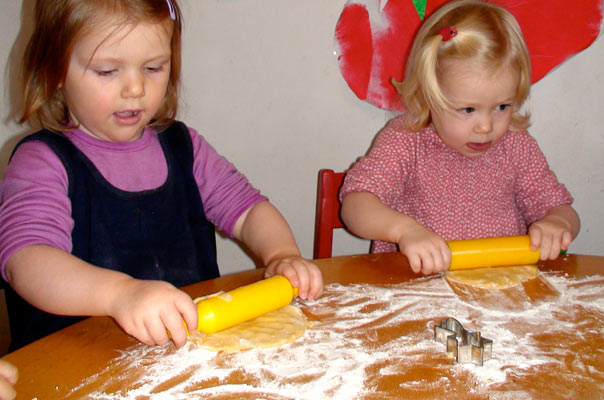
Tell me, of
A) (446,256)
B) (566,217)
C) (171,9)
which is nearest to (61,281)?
(171,9)

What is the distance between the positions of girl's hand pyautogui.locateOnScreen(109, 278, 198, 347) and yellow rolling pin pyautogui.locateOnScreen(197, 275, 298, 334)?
0.10 ft

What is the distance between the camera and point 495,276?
989 mm

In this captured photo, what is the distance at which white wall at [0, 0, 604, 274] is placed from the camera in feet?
5.73

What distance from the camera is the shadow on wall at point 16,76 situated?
5.59 feet

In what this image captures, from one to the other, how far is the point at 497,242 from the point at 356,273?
0.27m

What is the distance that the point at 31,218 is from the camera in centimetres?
89

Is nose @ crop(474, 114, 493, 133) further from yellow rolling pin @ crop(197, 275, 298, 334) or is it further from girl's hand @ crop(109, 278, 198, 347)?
girl's hand @ crop(109, 278, 198, 347)

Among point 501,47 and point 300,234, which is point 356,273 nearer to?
point 501,47

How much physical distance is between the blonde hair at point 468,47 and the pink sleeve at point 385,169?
0.37 ft

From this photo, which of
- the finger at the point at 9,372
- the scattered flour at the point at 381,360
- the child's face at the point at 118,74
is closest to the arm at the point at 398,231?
the scattered flour at the point at 381,360

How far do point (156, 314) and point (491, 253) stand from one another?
604mm

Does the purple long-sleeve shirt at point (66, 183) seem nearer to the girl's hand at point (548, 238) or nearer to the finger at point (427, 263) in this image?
the finger at point (427, 263)

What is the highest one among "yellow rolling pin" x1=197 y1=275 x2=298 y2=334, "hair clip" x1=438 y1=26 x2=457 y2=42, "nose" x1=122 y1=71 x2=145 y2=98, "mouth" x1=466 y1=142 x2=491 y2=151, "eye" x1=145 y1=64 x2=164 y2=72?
"hair clip" x1=438 y1=26 x2=457 y2=42

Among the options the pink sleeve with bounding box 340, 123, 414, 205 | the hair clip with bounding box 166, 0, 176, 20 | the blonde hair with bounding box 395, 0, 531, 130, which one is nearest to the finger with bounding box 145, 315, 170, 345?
the hair clip with bounding box 166, 0, 176, 20
